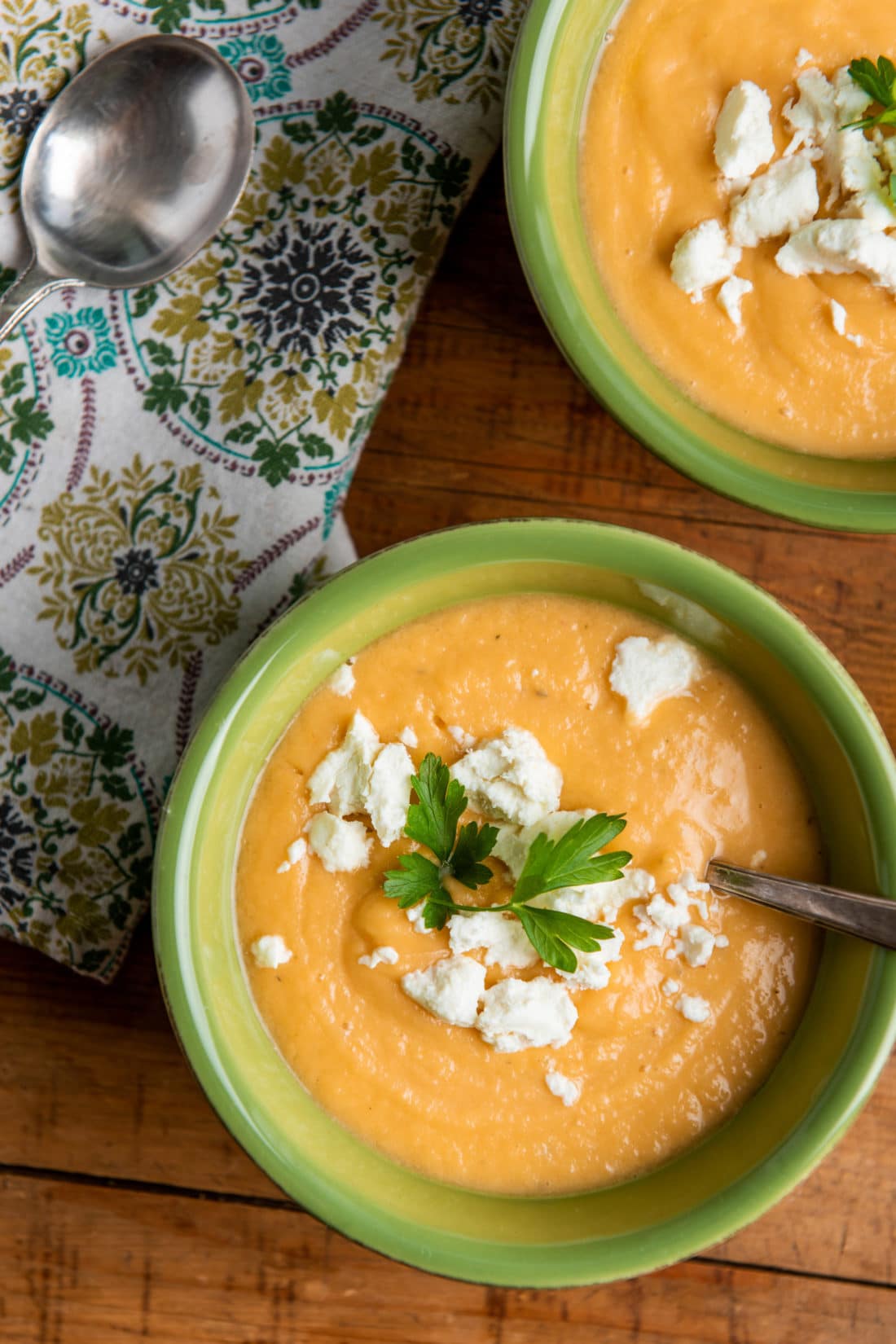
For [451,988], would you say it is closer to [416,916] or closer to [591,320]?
[416,916]

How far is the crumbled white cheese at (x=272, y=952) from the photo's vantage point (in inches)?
57.9

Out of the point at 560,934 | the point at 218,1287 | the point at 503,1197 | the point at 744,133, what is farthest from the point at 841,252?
the point at 218,1287

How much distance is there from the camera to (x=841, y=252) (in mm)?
1414

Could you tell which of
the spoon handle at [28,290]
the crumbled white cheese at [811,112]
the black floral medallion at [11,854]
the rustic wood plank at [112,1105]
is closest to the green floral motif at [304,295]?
the spoon handle at [28,290]

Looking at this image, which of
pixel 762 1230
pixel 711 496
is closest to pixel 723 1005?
pixel 762 1230

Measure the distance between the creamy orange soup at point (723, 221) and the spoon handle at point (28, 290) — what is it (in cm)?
73

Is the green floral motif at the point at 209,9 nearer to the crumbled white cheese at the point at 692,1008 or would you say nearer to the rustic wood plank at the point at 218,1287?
the crumbled white cheese at the point at 692,1008

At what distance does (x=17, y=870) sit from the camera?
1.72 meters

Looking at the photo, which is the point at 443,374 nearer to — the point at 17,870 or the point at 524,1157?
the point at 17,870

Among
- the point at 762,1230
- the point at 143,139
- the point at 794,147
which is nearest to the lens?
the point at 794,147

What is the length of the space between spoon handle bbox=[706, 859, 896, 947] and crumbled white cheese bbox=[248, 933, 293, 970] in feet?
1.73

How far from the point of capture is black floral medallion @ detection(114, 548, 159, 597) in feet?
5.63

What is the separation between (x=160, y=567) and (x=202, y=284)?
1.34ft

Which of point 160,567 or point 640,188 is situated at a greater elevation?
point 640,188
